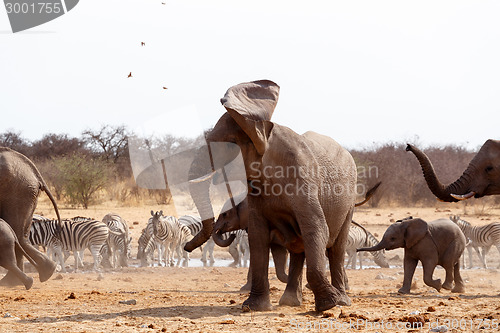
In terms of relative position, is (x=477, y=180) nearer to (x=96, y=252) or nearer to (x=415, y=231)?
(x=415, y=231)

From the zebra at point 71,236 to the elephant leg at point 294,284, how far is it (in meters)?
7.01

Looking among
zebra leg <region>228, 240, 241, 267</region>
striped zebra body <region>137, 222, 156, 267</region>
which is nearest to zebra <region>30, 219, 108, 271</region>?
striped zebra body <region>137, 222, 156, 267</region>

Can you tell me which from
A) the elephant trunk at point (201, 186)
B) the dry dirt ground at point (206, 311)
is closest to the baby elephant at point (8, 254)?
the dry dirt ground at point (206, 311)

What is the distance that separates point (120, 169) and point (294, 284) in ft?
102

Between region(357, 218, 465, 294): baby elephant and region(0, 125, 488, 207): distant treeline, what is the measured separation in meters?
9.18

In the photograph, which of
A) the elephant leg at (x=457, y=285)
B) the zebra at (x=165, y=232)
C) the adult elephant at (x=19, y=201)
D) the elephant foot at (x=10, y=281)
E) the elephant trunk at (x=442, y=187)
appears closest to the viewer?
the elephant trunk at (x=442, y=187)

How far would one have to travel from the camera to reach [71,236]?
45.0 feet

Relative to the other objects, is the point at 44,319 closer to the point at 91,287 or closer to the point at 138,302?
the point at 138,302

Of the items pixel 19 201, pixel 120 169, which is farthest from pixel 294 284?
pixel 120 169

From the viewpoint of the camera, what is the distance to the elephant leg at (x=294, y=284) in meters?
7.50

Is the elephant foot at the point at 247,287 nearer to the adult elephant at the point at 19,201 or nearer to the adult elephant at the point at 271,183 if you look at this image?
the adult elephant at the point at 19,201

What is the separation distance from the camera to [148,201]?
28.2m

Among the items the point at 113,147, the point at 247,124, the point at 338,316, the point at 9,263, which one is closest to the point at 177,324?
the point at 338,316
